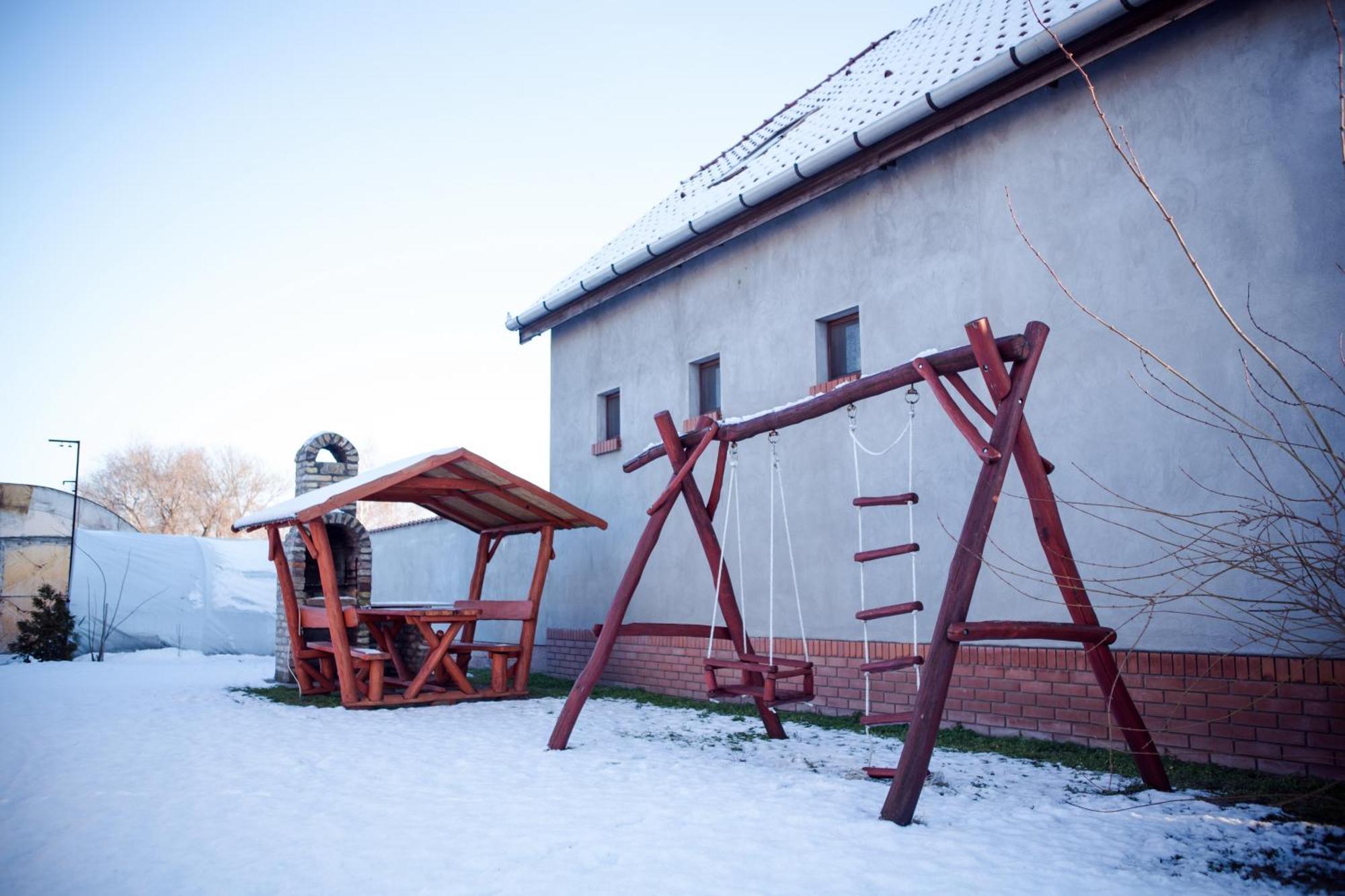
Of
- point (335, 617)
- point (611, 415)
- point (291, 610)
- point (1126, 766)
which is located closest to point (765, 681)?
point (1126, 766)

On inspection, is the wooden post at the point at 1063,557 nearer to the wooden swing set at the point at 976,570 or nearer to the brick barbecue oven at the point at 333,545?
the wooden swing set at the point at 976,570

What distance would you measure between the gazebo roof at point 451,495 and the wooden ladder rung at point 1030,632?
5.07 meters

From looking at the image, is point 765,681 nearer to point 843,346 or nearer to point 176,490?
point 843,346

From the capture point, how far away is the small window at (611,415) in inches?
416

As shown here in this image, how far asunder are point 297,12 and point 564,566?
950 cm

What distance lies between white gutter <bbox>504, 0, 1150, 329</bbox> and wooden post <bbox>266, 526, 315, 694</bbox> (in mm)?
4285

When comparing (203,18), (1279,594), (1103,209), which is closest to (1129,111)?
(1103,209)

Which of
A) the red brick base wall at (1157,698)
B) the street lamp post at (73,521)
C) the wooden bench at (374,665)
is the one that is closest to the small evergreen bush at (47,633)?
the street lamp post at (73,521)

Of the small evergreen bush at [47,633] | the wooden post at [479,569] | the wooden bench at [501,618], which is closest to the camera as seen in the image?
the wooden bench at [501,618]

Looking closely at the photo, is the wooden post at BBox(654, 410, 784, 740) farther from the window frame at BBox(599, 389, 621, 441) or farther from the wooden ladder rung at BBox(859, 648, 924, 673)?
the window frame at BBox(599, 389, 621, 441)

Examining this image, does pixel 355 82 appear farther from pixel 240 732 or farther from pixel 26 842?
pixel 26 842

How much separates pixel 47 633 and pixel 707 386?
12.2 m

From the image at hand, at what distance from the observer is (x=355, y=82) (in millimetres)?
16641

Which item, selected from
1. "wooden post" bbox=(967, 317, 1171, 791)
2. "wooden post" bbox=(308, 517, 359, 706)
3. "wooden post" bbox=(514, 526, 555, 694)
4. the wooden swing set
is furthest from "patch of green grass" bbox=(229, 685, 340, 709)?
"wooden post" bbox=(967, 317, 1171, 791)
